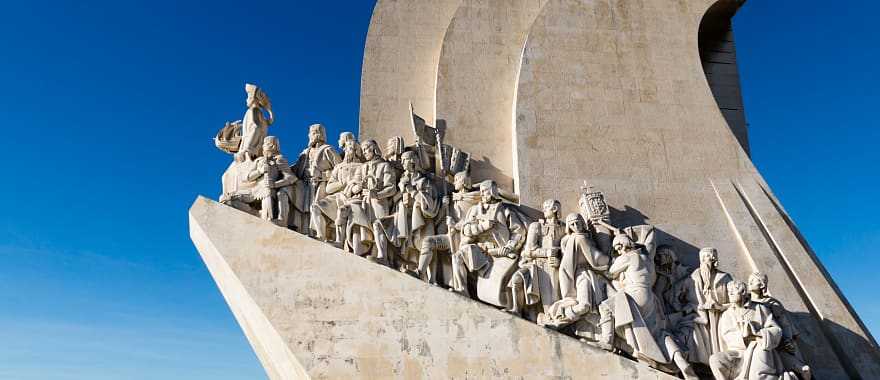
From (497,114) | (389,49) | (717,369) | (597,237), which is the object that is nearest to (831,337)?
(717,369)

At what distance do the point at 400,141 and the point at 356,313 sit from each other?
2.12 m

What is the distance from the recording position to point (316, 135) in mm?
8438

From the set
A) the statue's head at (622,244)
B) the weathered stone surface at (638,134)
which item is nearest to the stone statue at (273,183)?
the weathered stone surface at (638,134)

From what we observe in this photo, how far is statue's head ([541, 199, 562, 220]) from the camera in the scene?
7.78 meters

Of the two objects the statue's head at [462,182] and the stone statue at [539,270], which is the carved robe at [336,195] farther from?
the stone statue at [539,270]

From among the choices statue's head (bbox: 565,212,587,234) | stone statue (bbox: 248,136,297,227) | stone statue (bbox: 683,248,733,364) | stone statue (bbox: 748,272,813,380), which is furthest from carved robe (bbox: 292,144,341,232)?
stone statue (bbox: 748,272,813,380)

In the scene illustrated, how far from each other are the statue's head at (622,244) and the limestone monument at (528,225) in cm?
2

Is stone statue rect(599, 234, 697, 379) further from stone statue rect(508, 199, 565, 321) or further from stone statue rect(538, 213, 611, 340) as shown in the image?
stone statue rect(508, 199, 565, 321)

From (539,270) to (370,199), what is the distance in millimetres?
1769

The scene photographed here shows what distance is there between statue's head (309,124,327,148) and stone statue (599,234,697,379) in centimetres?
322

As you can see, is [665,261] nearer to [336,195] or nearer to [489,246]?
[489,246]

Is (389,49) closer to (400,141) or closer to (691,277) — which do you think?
(400,141)

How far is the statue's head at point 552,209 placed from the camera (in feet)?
25.5

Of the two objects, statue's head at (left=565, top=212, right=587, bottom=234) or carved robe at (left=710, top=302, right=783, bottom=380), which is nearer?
carved robe at (left=710, top=302, right=783, bottom=380)
